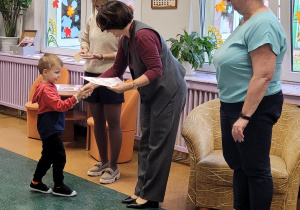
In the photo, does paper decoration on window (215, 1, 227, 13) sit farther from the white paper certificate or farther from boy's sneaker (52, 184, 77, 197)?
boy's sneaker (52, 184, 77, 197)

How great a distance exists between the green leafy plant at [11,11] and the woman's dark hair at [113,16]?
330 centimetres

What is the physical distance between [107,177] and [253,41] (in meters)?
1.92

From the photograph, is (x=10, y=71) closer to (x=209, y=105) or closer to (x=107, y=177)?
(x=107, y=177)

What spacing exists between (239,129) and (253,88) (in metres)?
0.20

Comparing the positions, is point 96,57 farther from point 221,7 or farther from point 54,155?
point 221,7

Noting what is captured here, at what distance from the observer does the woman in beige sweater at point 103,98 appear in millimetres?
3723

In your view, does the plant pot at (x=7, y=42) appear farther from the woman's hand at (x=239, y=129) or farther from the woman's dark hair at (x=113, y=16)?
the woman's hand at (x=239, y=129)

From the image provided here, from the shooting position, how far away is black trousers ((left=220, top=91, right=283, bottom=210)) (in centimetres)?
233

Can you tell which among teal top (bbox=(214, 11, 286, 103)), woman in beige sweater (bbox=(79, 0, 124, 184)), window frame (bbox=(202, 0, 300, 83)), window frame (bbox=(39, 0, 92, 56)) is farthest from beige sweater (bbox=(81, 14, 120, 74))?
window frame (bbox=(39, 0, 92, 56))

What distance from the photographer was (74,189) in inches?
142

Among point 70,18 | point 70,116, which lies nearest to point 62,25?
point 70,18

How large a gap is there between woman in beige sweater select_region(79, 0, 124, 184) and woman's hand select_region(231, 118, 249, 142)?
5.05ft

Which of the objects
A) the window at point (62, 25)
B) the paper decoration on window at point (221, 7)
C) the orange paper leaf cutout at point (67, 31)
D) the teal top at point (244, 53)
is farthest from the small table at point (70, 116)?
the teal top at point (244, 53)

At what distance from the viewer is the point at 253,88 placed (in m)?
2.23
